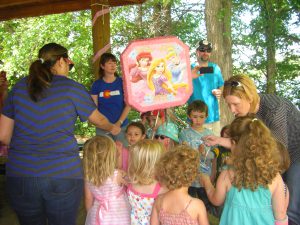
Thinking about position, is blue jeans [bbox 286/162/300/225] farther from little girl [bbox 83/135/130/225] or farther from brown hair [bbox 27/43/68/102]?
brown hair [bbox 27/43/68/102]

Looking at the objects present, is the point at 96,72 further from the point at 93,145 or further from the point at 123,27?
the point at 123,27

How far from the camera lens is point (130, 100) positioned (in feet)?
10.0

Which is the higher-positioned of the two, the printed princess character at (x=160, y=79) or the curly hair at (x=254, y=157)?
the printed princess character at (x=160, y=79)

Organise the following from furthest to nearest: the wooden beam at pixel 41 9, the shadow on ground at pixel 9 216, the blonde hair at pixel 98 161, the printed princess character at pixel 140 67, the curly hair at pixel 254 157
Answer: the wooden beam at pixel 41 9 < the shadow on ground at pixel 9 216 < the printed princess character at pixel 140 67 < the blonde hair at pixel 98 161 < the curly hair at pixel 254 157

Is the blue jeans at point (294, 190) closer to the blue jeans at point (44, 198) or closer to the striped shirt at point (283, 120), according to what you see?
the striped shirt at point (283, 120)

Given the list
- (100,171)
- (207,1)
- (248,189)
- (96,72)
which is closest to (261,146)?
(248,189)

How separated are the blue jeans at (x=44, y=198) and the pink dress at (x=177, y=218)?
1.78ft

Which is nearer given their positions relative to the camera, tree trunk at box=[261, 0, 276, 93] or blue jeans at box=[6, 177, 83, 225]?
blue jeans at box=[6, 177, 83, 225]

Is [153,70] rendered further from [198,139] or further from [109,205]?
[109,205]

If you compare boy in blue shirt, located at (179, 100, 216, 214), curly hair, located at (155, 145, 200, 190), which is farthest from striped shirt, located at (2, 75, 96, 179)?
boy in blue shirt, located at (179, 100, 216, 214)

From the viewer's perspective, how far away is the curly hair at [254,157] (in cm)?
217

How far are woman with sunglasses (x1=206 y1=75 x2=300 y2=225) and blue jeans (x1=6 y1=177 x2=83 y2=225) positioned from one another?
0.96 m

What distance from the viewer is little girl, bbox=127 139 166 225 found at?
2566mm

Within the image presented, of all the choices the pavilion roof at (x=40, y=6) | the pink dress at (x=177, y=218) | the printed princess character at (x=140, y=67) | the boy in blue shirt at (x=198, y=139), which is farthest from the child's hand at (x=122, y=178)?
the pavilion roof at (x=40, y=6)
